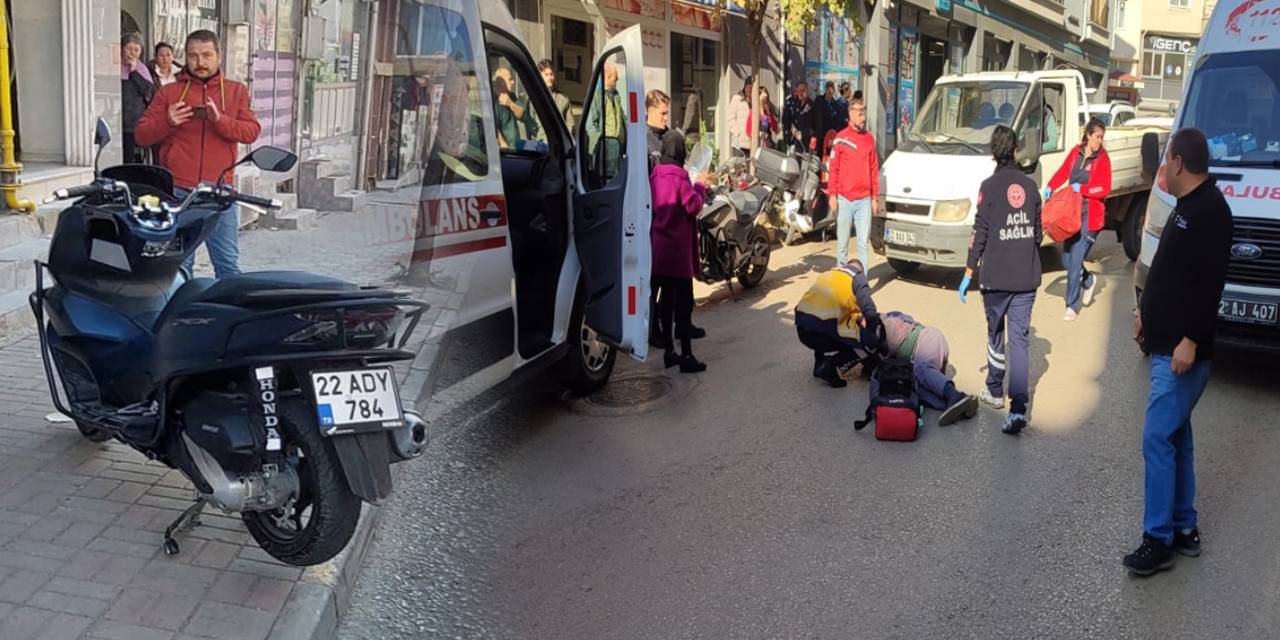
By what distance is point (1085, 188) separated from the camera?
10.3 meters

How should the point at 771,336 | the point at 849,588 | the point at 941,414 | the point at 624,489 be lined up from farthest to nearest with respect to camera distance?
the point at 771,336 → the point at 941,414 → the point at 624,489 → the point at 849,588

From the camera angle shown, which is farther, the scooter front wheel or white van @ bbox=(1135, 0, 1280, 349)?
white van @ bbox=(1135, 0, 1280, 349)

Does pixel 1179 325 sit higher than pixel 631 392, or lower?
higher

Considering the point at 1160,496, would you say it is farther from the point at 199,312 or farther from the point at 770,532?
the point at 199,312

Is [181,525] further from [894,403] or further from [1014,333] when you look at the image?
[1014,333]

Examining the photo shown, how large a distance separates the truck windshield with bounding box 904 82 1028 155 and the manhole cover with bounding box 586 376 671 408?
5.60 meters

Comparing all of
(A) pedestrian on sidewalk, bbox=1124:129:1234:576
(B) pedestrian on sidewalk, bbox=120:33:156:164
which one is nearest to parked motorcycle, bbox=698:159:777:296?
(B) pedestrian on sidewalk, bbox=120:33:156:164

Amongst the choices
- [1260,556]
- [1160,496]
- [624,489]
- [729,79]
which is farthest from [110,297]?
[729,79]

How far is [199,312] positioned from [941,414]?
4395 mm

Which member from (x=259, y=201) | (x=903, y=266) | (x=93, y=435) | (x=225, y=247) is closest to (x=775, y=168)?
(x=903, y=266)

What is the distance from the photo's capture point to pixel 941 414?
664 cm

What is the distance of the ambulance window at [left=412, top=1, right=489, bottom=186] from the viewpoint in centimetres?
591

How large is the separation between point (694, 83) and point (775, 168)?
8.56 m

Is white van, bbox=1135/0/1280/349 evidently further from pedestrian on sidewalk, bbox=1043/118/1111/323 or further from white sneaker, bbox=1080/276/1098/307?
white sneaker, bbox=1080/276/1098/307
